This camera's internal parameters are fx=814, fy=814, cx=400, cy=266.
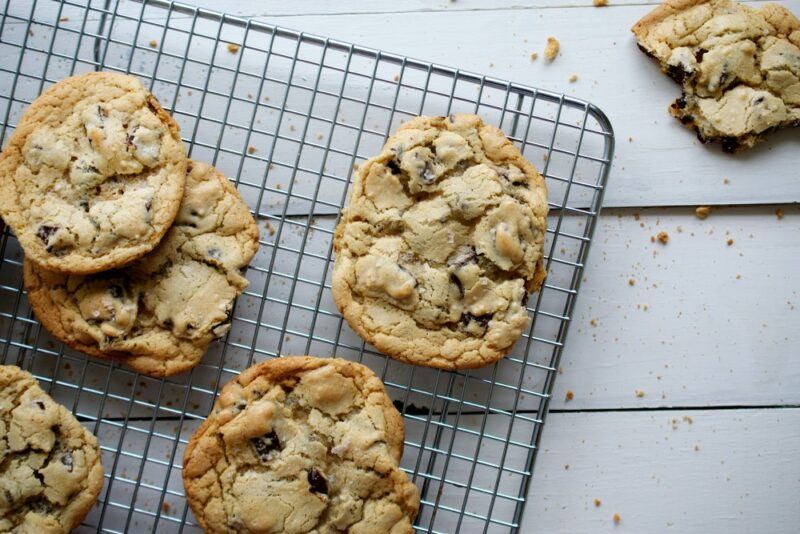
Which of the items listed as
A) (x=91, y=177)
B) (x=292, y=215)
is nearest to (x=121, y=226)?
(x=91, y=177)

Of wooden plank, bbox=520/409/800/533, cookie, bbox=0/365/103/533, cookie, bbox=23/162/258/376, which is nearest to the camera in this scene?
cookie, bbox=0/365/103/533

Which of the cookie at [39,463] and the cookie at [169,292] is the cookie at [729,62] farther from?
the cookie at [39,463]

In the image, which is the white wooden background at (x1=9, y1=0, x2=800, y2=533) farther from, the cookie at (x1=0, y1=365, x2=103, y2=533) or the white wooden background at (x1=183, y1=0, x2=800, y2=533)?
the cookie at (x1=0, y1=365, x2=103, y2=533)

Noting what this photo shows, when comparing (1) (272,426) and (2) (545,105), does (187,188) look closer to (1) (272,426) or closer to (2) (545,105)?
(1) (272,426)

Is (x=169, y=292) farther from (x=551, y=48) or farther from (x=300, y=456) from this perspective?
(x=551, y=48)

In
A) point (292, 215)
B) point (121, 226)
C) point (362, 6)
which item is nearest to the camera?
point (121, 226)

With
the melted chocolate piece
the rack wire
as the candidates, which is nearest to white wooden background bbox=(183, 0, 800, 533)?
the rack wire
